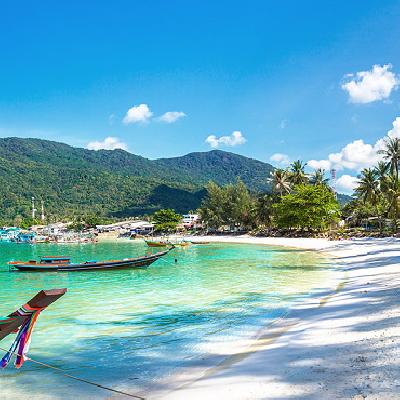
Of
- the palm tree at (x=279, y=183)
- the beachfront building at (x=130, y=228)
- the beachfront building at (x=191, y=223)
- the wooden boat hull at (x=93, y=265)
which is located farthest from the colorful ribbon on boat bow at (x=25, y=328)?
the beachfront building at (x=130, y=228)

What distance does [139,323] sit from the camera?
12297 millimetres

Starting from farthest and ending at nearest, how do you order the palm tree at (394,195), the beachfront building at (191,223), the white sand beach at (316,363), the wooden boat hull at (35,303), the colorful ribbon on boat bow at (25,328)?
the beachfront building at (191,223) → the palm tree at (394,195) → the colorful ribbon on boat bow at (25,328) → the wooden boat hull at (35,303) → the white sand beach at (316,363)

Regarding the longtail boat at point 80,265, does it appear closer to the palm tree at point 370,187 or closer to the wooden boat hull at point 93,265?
the wooden boat hull at point 93,265

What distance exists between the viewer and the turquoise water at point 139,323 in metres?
7.93

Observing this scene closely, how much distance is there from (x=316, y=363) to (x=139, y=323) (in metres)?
6.91

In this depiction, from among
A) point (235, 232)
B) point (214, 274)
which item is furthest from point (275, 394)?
point (235, 232)

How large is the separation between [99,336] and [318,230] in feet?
203

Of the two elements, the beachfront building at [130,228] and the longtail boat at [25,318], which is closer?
the longtail boat at [25,318]

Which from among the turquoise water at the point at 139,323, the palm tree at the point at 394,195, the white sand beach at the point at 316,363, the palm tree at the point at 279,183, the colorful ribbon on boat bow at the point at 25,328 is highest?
the palm tree at the point at 279,183

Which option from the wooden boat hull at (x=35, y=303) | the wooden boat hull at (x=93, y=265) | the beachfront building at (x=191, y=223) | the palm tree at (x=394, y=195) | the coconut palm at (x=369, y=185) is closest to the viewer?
the wooden boat hull at (x=35, y=303)

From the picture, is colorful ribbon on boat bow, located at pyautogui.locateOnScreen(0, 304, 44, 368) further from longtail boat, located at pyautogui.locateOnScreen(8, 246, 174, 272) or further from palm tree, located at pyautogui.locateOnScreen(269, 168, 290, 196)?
palm tree, located at pyautogui.locateOnScreen(269, 168, 290, 196)

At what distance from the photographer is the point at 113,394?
6.88 m

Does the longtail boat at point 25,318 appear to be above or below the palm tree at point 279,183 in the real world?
below

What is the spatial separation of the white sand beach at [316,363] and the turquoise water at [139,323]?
1.04 meters
